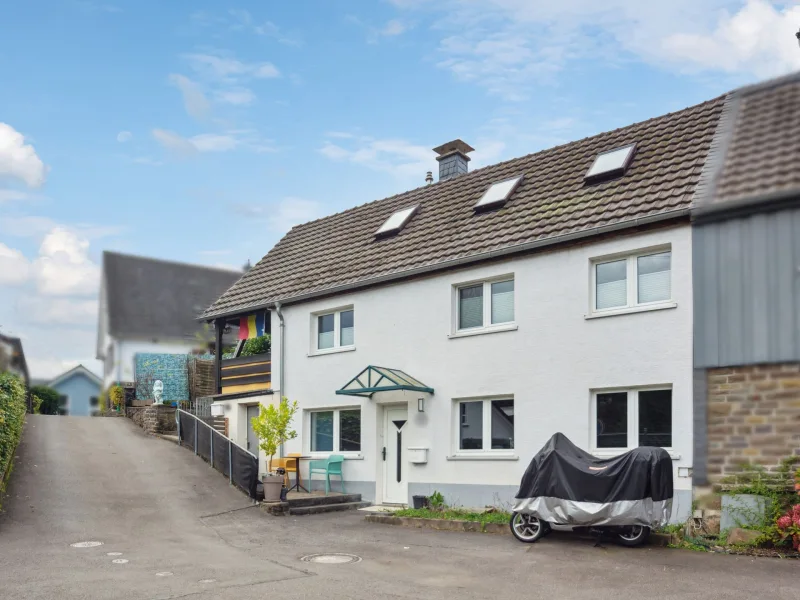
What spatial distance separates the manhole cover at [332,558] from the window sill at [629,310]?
5.74m

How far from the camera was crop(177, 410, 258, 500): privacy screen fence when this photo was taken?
58.6 feet

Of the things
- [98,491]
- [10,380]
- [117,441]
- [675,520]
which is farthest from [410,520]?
[117,441]

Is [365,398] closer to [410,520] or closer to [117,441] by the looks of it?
[410,520]

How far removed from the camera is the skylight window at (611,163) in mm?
15453

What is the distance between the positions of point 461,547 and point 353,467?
6.40 metres

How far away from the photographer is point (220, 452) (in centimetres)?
1980

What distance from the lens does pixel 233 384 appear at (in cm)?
2198

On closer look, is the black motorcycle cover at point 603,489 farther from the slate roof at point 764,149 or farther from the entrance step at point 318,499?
the entrance step at point 318,499

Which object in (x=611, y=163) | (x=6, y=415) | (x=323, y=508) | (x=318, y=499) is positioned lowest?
(x=323, y=508)

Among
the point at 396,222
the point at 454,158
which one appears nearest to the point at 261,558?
the point at 396,222

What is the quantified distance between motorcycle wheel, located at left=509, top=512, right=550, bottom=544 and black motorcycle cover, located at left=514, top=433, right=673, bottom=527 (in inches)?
10.3

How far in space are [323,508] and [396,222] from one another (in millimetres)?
6964

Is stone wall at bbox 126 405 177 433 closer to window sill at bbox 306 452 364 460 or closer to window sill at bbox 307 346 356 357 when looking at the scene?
window sill at bbox 306 452 364 460

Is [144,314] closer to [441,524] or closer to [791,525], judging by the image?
[441,524]
